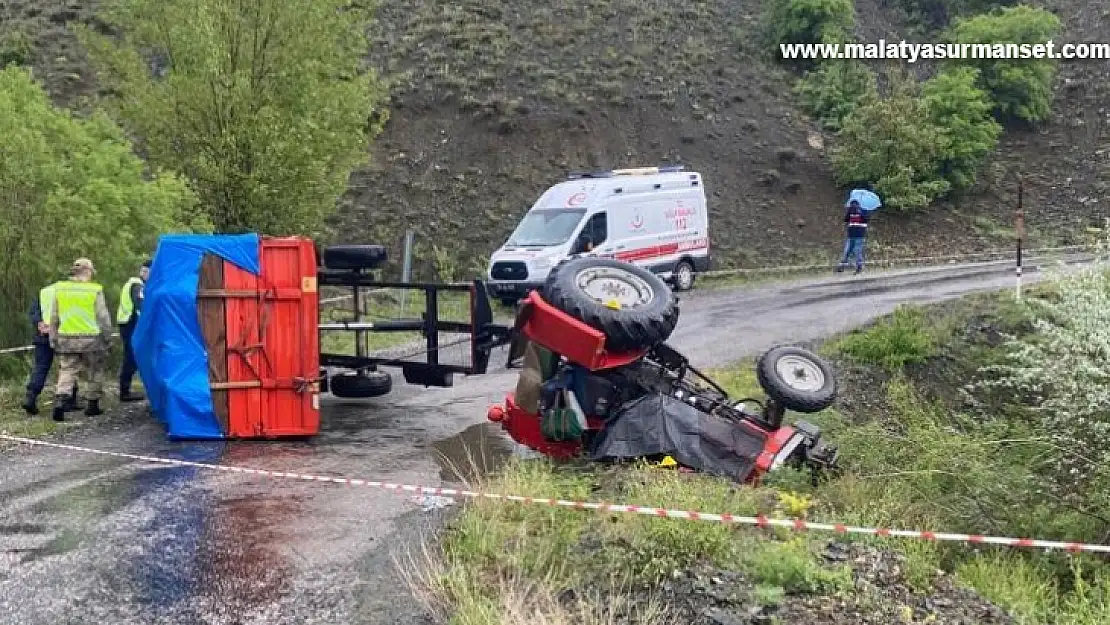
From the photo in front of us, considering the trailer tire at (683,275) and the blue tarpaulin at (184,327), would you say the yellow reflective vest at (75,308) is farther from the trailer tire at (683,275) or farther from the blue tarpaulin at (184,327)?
the trailer tire at (683,275)

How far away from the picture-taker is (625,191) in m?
20.9

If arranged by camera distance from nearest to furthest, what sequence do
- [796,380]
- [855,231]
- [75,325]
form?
1. [796,380]
2. [75,325]
3. [855,231]

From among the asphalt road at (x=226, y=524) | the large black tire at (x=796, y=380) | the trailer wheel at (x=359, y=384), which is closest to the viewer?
the asphalt road at (x=226, y=524)

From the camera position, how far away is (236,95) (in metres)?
14.6

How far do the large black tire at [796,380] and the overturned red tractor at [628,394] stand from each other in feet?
0.04

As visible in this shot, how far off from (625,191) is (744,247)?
6.59m

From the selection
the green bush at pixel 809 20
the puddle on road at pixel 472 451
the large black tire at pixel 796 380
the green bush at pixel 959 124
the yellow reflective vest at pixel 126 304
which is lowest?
the puddle on road at pixel 472 451

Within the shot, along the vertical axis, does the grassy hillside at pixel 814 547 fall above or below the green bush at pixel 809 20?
below

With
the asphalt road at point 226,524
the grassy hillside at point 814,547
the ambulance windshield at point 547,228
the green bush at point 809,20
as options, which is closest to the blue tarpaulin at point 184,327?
the asphalt road at point 226,524

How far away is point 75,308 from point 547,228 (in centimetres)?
1104

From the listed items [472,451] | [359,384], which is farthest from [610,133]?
[472,451]

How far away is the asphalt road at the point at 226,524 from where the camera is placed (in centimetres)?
550

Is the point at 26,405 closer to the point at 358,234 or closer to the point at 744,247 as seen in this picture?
the point at 358,234

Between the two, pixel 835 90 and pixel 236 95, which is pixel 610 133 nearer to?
pixel 835 90
